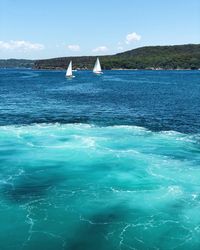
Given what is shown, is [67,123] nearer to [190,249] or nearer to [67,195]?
[67,195]

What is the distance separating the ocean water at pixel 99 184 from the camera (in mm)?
33750

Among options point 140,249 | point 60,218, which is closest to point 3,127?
point 60,218

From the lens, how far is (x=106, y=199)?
133 feet

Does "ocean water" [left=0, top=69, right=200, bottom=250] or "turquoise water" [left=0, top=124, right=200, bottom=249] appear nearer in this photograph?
"turquoise water" [left=0, top=124, right=200, bottom=249]

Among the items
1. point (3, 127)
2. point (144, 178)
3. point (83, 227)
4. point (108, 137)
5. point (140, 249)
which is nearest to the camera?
point (140, 249)

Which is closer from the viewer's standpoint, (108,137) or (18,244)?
(18,244)

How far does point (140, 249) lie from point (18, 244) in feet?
32.9

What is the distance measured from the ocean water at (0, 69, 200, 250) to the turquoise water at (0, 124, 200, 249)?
9 cm

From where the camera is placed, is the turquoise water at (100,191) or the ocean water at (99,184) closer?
the turquoise water at (100,191)

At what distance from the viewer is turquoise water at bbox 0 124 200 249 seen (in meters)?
33.6

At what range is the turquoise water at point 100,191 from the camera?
3362 cm

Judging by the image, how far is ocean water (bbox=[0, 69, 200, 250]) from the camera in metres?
33.8

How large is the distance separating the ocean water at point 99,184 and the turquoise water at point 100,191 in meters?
0.09

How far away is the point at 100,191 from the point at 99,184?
7.52 ft
